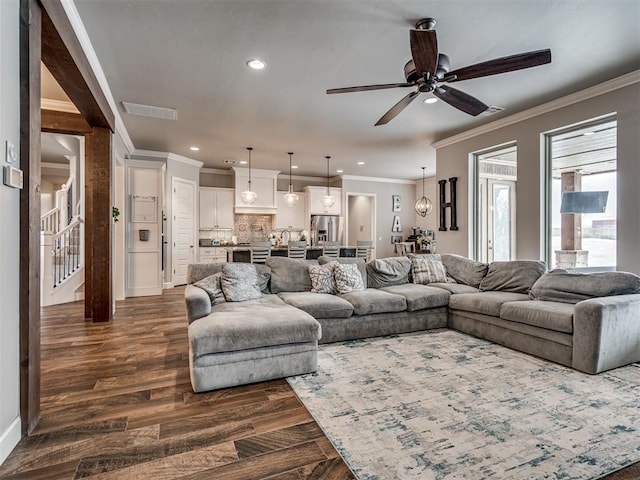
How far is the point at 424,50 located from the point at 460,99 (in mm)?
896

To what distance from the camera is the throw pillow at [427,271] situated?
180 inches

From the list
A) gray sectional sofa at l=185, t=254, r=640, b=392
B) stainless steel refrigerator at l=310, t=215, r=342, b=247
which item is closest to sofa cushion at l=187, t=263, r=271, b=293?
gray sectional sofa at l=185, t=254, r=640, b=392

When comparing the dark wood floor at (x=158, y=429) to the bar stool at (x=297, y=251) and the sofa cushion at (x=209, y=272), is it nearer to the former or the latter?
the sofa cushion at (x=209, y=272)

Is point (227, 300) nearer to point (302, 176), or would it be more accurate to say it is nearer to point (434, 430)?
point (434, 430)

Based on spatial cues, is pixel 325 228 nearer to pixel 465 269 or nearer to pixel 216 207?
pixel 216 207

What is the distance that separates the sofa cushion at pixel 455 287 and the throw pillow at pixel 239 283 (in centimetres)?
234

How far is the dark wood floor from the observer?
160 centimetres

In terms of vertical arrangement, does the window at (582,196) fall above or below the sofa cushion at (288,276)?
above

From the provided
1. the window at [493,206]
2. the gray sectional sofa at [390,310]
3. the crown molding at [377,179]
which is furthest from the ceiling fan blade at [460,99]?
the crown molding at [377,179]

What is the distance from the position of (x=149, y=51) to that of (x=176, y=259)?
4845mm

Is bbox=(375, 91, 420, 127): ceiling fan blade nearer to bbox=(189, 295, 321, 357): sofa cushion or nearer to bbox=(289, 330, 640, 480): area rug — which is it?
bbox=(189, 295, 321, 357): sofa cushion

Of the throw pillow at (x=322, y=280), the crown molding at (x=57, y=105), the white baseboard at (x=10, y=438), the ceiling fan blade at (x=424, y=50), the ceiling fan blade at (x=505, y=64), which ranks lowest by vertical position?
the white baseboard at (x=10, y=438)

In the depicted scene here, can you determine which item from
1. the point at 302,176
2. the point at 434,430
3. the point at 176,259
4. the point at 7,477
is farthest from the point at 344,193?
the point at 7,477

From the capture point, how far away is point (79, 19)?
2625 mm
